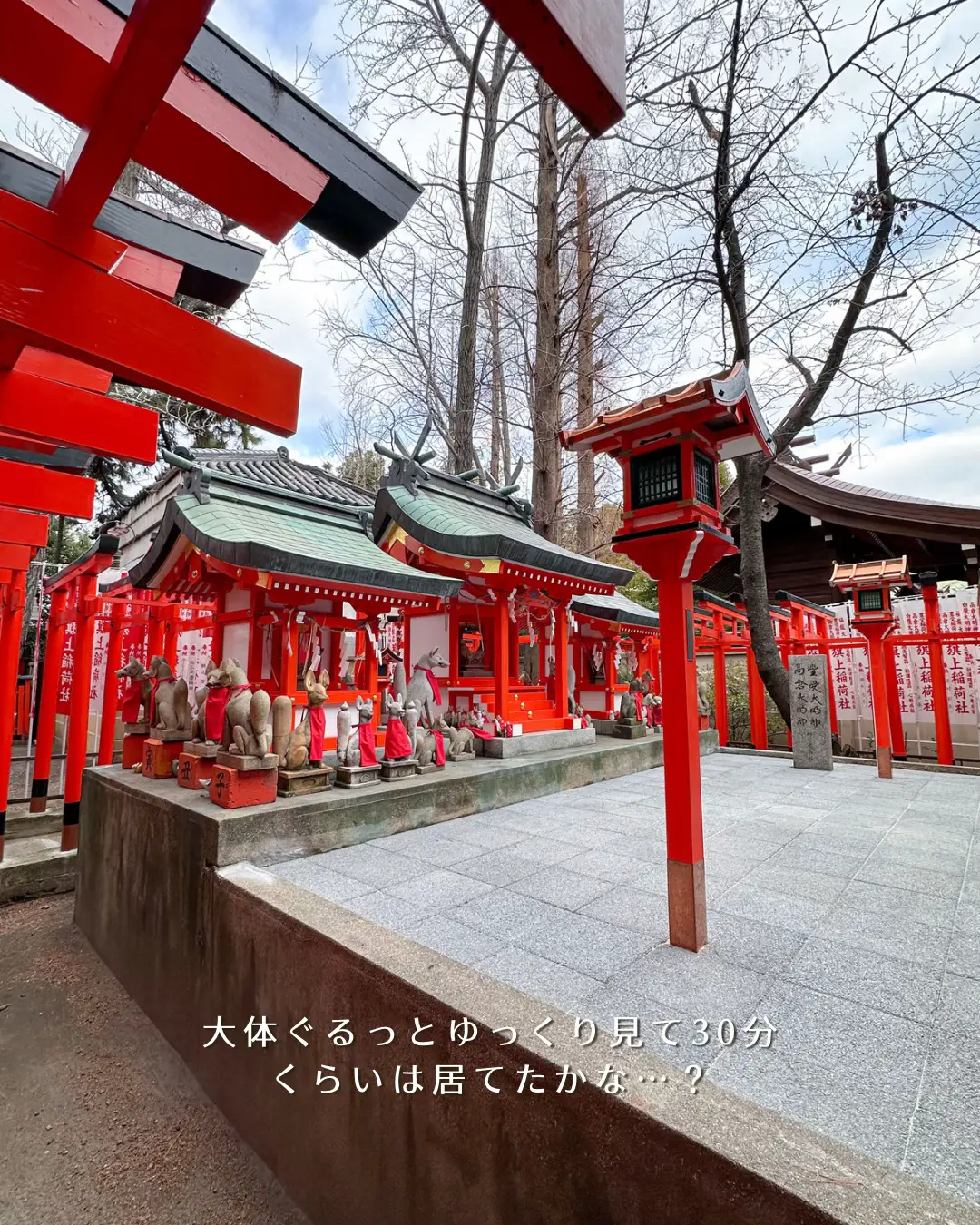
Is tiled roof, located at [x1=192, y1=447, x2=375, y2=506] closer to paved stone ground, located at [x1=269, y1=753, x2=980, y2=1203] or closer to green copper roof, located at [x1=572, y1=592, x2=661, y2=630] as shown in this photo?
green copper roof, located at [x1=572, y1=592, x2=661, y2=630]

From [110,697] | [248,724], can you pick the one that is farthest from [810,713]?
[110,697]

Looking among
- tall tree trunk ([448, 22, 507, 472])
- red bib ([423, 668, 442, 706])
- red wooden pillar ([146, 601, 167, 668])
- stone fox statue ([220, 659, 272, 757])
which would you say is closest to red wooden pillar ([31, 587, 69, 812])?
red wooden pillar ([146, 601, 167, 668])

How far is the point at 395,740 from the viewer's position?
5.79 meters

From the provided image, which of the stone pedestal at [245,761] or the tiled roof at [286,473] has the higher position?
the tiled roof at [286,473]

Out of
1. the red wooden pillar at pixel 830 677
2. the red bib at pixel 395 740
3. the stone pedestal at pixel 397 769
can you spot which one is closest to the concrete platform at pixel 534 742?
the stone pedestal at pixel 397 769

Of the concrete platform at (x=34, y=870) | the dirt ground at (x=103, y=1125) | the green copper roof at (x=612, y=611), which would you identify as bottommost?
the dirt ground at (x=103, y=1125)

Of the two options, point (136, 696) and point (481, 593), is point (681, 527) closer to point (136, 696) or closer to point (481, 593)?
point (481, 593)

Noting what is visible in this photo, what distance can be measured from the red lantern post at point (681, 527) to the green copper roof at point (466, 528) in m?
3.56

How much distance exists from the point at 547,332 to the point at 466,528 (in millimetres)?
6128

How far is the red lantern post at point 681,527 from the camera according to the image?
300cm

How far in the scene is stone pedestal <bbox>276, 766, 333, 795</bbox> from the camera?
4887 mm

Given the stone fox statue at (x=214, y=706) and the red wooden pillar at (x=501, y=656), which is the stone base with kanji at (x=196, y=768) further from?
the red wooden pillar at (x=501, y=656)

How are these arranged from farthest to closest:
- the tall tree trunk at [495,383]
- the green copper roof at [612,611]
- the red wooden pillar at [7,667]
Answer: the tall tree trunk at [495,383] → the green copper roof at [612,611] → the red wooden pillar at [7,667]

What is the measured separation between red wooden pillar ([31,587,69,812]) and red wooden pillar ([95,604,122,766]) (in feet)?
1.94
